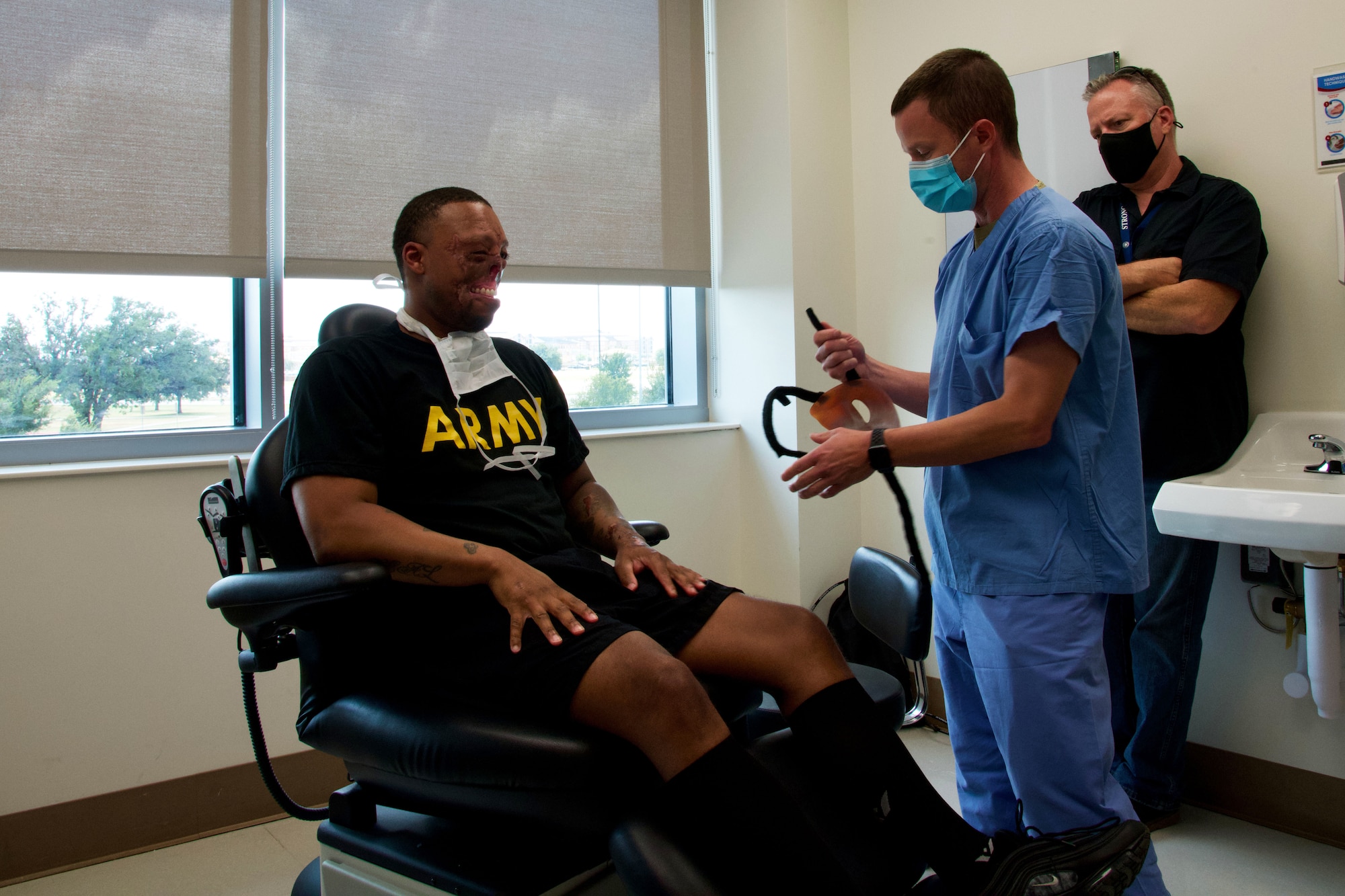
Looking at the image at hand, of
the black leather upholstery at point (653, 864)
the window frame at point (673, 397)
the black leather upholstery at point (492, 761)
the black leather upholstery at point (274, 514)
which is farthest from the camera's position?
the window frame at point (673, 397)

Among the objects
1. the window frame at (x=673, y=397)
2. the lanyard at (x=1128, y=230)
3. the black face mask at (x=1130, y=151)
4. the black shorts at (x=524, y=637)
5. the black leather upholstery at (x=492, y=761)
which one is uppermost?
the black face mask at (x=1130, y=151)

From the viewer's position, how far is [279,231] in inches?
89.0

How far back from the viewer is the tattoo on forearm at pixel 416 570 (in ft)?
4.33

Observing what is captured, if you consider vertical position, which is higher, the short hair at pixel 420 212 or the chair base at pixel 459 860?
the short hair at pixel 420 212

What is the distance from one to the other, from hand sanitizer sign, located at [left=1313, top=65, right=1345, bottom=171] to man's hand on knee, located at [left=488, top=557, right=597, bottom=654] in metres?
1.91

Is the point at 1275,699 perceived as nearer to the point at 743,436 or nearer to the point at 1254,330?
the point at 1254,330

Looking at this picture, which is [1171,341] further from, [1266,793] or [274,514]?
[274,514]

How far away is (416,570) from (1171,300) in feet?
5.39

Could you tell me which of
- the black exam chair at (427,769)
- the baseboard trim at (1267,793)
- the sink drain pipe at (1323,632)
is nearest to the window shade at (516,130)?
the black exam chair at (427,769)

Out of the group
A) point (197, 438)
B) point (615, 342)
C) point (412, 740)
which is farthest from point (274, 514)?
point (615, 342)

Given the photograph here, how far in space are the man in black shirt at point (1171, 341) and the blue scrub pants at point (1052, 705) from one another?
867mm

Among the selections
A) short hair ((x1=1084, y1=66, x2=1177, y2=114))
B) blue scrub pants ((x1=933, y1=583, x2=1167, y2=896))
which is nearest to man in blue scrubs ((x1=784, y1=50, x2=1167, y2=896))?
blue scrub pants ((x1=933, y1=583, x2=1167, y2=896))

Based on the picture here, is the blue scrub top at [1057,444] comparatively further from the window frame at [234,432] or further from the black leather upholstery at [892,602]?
the window frame at [234,432]

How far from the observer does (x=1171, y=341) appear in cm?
196
